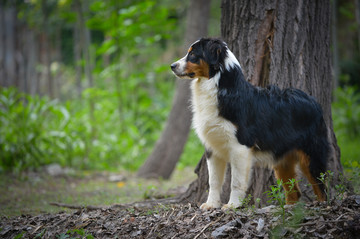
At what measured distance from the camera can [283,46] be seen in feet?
14.8

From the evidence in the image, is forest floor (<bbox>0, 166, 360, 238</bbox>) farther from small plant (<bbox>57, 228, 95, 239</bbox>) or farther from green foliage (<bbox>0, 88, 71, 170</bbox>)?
green foliage (<bbox>0, 88, 71, 170</bbox>)

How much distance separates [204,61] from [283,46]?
1136 mm

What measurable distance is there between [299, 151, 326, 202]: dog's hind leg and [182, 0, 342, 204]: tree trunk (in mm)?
274

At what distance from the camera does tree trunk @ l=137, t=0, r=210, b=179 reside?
8.88 meters

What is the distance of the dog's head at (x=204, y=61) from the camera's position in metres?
4.05

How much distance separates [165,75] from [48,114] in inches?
359

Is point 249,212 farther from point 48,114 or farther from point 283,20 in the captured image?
point 48,114

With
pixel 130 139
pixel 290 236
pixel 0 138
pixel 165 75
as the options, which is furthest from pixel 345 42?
pixel 290 236

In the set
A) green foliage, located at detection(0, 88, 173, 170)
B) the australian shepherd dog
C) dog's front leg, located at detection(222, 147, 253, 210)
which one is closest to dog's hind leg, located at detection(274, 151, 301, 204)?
the australian shepherd dog

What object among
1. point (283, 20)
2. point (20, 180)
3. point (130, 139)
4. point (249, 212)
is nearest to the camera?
point (249, 212)

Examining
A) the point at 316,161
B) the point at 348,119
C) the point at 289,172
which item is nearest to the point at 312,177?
the point at 316,161

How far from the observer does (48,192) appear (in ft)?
23.5

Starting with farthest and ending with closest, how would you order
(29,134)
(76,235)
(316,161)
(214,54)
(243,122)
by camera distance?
(29,134), (316,161), (214,54), (243,122), (76,235)

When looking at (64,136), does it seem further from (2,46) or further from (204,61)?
(2,46)
